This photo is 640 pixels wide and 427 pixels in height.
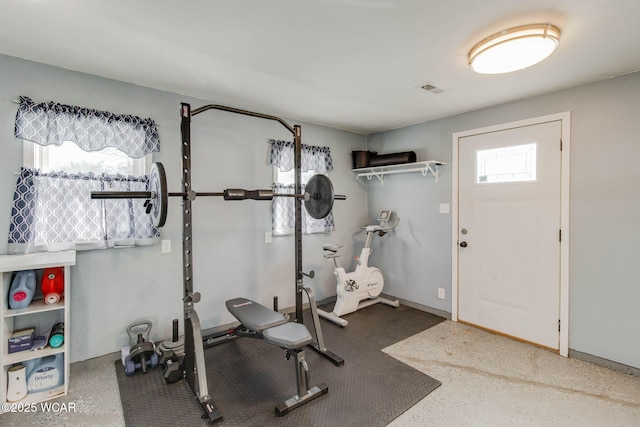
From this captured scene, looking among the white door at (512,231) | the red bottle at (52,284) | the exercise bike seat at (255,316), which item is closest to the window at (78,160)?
the red bottle at (52,284)

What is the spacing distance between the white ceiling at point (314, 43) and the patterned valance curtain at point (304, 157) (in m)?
0.68

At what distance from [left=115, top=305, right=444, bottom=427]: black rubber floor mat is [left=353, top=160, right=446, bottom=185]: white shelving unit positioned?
195 cm

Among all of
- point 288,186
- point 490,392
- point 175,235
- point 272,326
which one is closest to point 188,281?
point 272,326

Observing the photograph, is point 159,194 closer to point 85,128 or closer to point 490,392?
point 85,128

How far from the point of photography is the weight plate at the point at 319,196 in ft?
8.86

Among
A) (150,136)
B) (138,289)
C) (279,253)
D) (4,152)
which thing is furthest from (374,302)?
(4,152)

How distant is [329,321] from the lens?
3.49 m

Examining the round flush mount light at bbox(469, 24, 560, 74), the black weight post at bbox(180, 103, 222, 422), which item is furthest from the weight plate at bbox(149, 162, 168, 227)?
the round flush mount light at bbox(469, 24, 560, 74)

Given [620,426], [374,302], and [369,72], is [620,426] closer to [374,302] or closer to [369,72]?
[374,302]

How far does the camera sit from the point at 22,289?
2002 mm

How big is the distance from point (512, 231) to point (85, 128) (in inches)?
154

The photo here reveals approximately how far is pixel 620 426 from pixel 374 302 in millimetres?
2399

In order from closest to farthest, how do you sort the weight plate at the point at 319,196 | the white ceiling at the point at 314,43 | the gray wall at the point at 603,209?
the white ceiling at the point at 314,43 → the gray wall at the point at 603,209 → the weight plate at the point at 319,196

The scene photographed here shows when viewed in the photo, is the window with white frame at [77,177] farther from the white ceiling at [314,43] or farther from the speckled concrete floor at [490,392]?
the speckled concrete floor at [490,392]
